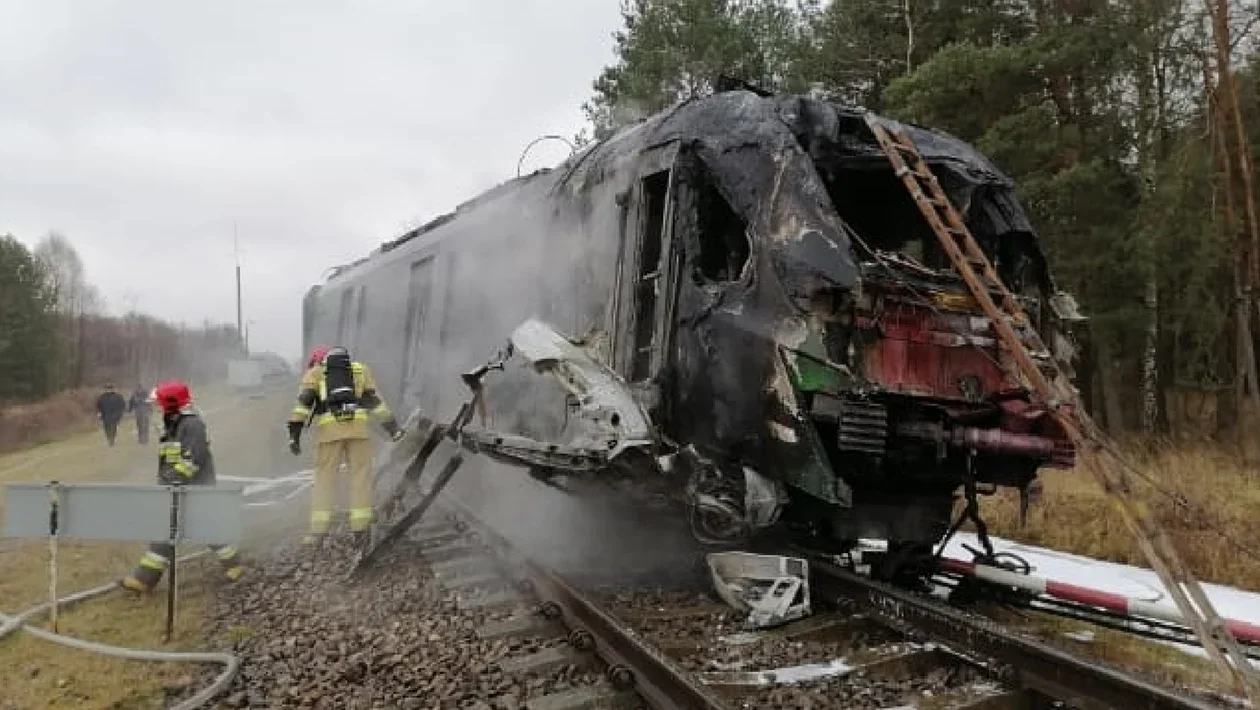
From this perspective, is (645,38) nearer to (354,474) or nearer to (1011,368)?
(354,474)

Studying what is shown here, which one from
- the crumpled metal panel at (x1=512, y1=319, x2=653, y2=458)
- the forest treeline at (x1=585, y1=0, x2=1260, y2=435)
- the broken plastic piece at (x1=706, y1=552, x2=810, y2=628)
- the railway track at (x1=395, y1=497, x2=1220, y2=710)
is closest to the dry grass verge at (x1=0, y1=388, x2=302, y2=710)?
the railway track at (x1=395, y1=497, x2=1220, y2=710)

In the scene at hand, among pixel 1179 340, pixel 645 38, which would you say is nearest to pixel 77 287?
pixel 645 38

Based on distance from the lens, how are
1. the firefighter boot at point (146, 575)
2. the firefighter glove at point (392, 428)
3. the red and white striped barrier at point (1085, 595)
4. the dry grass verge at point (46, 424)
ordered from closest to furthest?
the red and white striped barrier at point (1085, 595), the firefighter boot at point (146, 575), the firefighter glove at point (392, 428), the dry grass verge at point (46, 424)

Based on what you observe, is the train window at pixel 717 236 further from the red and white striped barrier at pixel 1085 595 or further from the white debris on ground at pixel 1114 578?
the white debris on ground at pixel 1114 578

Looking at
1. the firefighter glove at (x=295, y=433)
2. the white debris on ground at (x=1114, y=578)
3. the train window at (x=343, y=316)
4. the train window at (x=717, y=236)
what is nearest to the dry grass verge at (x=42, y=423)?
the train window at (x=343, y=316)

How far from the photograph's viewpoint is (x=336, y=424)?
8000mm

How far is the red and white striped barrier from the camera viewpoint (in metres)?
4.50

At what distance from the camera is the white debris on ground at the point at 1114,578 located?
596 cm

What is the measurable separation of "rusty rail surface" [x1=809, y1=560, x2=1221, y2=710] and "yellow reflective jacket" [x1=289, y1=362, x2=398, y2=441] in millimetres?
4190

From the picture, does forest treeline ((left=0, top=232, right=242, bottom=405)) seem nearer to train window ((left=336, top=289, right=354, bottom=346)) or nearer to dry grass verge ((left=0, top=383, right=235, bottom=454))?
dry grass verge ((left=0, top=383, right=235, bottom=454))

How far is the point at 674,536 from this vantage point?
7.11m

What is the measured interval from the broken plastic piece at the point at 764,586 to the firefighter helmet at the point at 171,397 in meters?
4.39

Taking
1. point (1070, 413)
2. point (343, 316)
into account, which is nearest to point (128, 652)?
point (1070, 413)

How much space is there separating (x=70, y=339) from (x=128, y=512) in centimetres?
6893
